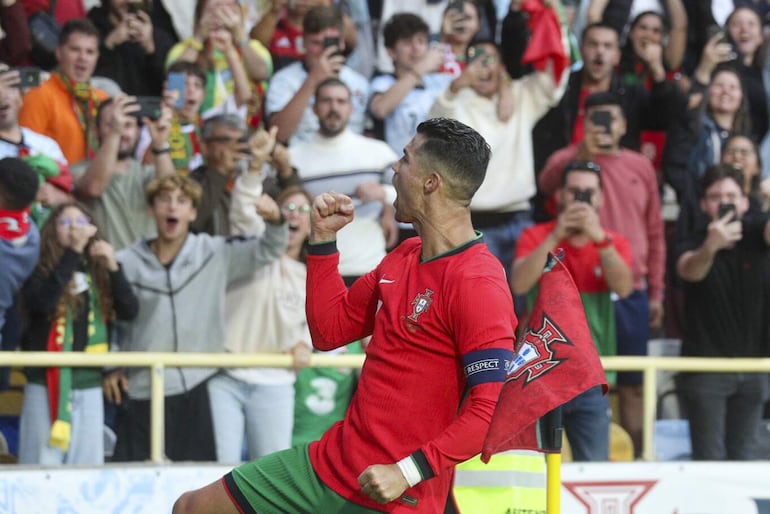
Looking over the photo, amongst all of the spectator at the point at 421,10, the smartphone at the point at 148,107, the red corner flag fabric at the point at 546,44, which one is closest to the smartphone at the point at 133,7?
the smartphone at the point at 148,107

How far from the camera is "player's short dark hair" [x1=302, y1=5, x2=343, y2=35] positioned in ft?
30.2

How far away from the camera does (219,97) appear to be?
30.5ft

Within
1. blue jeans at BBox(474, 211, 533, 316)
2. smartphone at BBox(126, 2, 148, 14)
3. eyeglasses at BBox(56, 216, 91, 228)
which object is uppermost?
smartphone at BBox(126, 2, 148, 14)

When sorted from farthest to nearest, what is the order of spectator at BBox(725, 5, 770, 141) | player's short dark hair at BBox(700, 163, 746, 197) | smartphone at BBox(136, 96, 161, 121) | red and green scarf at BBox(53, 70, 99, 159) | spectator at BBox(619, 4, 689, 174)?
spectator at BBox(725, 5, 770, 141) < spectator at BBox(619, 4, 689, 174) < red and green scarf at BBox(53, 70, 99, 159) < player's short dark hair at BBox(700, 163, 746, 197) < smartphone at BBox(136, 96, 161, 121)

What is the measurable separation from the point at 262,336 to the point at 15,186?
1.55 metres

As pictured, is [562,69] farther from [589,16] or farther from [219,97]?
[219,97]

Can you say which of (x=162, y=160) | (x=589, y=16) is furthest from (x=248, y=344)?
(x=589, y=16)

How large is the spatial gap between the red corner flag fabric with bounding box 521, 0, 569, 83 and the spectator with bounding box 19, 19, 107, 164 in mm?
2942

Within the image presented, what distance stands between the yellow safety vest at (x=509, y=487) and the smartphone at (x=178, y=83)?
10.9 ft

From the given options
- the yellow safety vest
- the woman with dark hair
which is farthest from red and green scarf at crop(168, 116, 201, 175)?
the yellow safety vest

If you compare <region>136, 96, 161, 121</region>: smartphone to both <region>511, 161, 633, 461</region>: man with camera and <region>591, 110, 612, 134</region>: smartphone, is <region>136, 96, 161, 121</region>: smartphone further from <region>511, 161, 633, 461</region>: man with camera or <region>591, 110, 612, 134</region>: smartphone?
<region>591, 110, 612, 134</region>: smartphone

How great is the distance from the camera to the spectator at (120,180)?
804 centimetres

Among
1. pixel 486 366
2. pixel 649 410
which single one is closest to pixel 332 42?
pixel 649 410

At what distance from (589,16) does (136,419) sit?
538 cm
